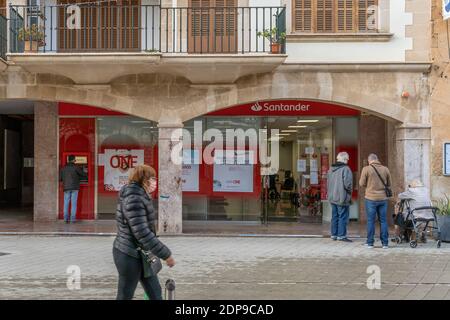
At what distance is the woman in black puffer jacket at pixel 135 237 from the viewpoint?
6.18 m

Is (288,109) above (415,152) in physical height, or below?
above

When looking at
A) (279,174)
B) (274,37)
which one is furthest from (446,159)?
(279,174)

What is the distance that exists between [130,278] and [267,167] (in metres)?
11.7

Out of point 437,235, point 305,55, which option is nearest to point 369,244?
point 437,235

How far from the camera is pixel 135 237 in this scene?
6219 millimetres

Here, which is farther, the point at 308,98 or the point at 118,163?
the point at 118,163

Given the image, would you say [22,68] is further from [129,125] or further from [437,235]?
[437,235]

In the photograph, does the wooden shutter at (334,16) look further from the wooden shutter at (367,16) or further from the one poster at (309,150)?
the one poster at (309,150)

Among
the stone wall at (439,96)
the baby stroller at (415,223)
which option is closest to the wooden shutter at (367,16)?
the stone wall at (439,96)

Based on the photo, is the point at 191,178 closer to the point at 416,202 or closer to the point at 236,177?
the point at 236,177

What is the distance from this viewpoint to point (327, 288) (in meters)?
8.98

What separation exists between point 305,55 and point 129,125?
223 inches

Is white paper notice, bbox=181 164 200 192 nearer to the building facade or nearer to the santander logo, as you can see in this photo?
the santander logo

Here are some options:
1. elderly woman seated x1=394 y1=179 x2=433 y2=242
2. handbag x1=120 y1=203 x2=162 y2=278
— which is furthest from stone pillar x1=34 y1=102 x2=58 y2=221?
handbag x1=120 y1=203 x2=162 y2=278
